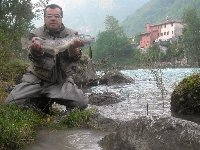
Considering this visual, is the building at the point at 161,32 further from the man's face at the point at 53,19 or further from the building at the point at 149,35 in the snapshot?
the man's face at the point at 53,19

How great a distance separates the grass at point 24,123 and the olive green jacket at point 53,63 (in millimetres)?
740

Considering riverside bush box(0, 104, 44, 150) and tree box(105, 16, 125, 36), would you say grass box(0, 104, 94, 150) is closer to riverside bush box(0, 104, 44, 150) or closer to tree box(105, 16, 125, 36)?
riverside bush box(0, 104, 44, 150)

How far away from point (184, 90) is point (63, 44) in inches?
170

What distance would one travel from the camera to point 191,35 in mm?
81688

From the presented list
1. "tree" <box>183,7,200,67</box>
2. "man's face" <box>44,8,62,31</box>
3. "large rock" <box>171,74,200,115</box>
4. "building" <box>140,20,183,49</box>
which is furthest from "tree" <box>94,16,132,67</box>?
"man's face" <box>44,8,62,31</box>

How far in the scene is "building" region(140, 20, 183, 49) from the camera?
13188cm

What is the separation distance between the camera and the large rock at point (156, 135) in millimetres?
4637

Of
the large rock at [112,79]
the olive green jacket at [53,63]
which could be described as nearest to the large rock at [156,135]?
the olive green jacket at [53,63]

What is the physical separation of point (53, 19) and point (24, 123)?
2.27 m

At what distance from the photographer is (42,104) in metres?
7.89

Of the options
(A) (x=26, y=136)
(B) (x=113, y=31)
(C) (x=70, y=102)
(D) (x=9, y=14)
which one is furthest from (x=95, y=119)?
(B) (x=113, y=31)

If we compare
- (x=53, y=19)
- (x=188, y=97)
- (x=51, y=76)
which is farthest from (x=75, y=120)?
(x=188, y=97)

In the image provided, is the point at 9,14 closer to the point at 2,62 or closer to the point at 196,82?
the point at 2,62

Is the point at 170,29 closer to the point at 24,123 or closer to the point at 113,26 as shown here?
the point at 113,26
